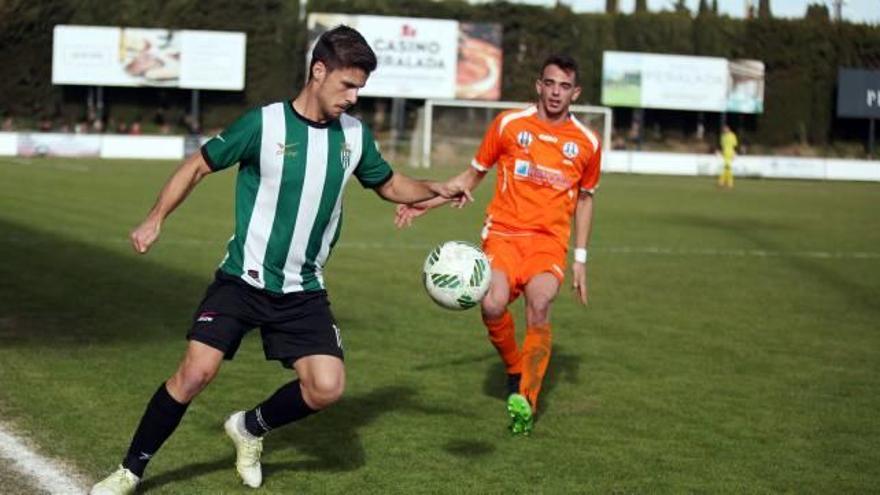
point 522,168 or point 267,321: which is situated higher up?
point 522,168

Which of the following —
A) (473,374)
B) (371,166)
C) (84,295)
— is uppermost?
(371,166)

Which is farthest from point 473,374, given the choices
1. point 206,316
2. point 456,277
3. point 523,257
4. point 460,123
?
point 460,123

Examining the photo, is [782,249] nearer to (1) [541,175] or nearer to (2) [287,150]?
(1) [541,175]

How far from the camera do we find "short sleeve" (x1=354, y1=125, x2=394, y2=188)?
22.3 ft

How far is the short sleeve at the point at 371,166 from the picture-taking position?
6805mm

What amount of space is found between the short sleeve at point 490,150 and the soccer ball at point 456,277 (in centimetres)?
143

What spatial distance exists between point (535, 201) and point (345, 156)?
2.58 m

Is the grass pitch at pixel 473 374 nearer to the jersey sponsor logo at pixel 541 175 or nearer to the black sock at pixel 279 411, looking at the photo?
the black sock at pixel 279 411

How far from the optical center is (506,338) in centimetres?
894

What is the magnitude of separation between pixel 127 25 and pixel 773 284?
50.2m

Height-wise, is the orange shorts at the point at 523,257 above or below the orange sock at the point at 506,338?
above

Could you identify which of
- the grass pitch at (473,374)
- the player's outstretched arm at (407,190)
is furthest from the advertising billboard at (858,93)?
the player's outstretched arm at (407,190)

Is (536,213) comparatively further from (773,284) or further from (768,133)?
(768,133)

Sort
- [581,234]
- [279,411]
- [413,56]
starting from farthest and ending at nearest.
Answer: [413,56]
[581,234]
[279,411]
